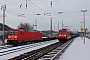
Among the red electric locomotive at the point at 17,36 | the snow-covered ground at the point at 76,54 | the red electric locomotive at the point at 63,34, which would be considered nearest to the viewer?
the snow-covered ground at the point at 76,54

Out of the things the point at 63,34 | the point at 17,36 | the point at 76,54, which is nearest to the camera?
the point at 76,54

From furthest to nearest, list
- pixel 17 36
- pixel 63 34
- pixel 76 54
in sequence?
pixel 63 34, pixel 17 36, pixel 76 54

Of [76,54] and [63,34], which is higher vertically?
[63,34]

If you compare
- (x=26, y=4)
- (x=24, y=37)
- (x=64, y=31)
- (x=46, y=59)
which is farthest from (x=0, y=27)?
(x=46, y=59)

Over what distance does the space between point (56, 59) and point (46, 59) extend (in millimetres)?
907

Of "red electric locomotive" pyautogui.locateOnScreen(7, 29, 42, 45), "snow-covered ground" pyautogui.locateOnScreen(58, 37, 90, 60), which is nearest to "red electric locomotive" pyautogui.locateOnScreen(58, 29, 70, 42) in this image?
"red electric locomotive" pyautogui.locateOnScreen(7, 29, 42, 45)

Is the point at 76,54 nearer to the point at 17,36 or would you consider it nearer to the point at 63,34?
the point at 17,36

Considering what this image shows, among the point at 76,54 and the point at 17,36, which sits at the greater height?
the point at 17,36

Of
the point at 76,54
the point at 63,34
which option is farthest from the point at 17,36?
the point at 63,34

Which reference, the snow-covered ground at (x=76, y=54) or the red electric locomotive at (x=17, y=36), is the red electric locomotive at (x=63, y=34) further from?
the snow-covered ground at (x=76, y=54)

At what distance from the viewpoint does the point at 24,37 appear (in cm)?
3947

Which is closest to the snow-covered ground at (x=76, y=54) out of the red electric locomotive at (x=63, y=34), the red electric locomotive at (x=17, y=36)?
the red electric locomotive at (x=17, y=36)

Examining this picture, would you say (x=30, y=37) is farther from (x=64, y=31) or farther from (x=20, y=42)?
(x=64, y=31)

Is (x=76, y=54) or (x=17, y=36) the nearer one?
(x=76, y=54)
